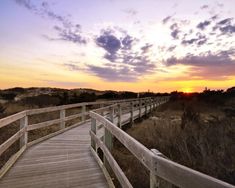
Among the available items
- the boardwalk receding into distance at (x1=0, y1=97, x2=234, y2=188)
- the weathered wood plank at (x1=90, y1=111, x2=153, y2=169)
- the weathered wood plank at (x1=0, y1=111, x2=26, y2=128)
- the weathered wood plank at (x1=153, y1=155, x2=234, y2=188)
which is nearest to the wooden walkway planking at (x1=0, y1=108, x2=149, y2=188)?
the boardwalk receding into distance at (x1=0, y1=97, x2=234, y2=188)

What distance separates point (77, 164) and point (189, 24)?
10096 millimetres

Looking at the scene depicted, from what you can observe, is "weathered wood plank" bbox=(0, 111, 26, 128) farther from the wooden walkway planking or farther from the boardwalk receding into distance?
the wooden walkway planking

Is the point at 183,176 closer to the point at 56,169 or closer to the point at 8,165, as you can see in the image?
the point at 56,169

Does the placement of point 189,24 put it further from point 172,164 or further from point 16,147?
point 172,164

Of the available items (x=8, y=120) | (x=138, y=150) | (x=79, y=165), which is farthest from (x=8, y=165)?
(x=138, y=150)

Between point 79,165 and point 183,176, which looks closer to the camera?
point 183,176

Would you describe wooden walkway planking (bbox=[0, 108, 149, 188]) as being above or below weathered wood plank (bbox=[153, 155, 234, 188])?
below

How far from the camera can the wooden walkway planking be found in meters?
5.39

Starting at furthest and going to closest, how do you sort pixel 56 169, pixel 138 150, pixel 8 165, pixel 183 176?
pixel 8 165 < pixel 56 169 < pixel 138 150 < pixel 183 176

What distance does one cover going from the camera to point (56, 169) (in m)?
6.30

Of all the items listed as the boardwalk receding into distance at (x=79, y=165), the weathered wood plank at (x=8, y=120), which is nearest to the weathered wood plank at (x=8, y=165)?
the boardwalk receding into distance at (x=79, y=165)

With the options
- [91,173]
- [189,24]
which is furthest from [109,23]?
[91,173]

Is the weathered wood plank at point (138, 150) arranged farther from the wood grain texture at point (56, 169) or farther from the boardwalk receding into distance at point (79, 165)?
the wood grain texture at point (56, 169)

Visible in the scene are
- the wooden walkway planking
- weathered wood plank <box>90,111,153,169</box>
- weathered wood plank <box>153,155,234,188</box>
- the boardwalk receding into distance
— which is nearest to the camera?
weathered wood plank <box>153,155,234,188</box>
